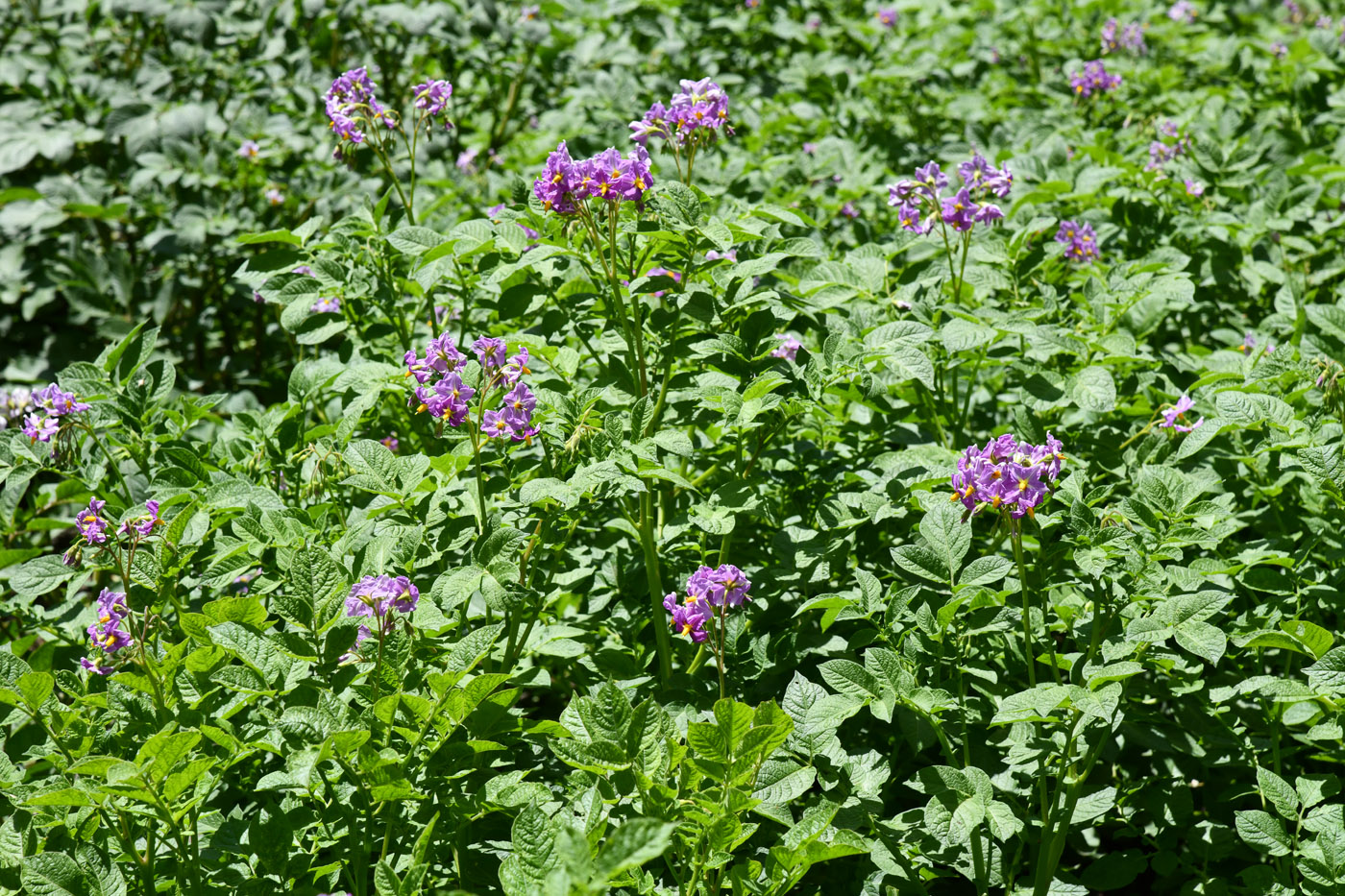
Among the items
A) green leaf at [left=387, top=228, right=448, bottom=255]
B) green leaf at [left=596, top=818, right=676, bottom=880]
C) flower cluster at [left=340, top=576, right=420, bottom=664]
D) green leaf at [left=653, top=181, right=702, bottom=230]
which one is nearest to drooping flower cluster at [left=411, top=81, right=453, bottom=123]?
green leaf at [left=387, top=228, right=448, bottom=255]

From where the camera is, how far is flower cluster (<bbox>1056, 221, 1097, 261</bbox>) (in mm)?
2506

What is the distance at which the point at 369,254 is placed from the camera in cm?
222

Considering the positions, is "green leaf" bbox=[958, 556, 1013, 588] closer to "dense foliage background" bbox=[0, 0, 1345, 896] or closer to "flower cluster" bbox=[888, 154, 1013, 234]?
"dense foliage background" bbox=[0, 0, 1345, 896]

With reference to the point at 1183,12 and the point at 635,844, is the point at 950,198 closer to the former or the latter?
the point at 635,844

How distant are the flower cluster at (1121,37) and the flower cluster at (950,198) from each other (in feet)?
6.88

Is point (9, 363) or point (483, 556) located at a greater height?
point (483, 556)

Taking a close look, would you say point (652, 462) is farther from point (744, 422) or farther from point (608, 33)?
point (608, 33)

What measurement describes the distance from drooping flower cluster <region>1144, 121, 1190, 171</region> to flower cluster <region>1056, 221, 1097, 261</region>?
47 cm

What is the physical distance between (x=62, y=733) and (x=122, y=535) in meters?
0.33

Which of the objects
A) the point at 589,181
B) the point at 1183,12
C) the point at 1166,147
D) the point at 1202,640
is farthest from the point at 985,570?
the point at 1183,12

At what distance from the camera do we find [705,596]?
1.69 m

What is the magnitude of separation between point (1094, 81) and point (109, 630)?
3328 millimetres

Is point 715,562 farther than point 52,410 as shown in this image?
Yes

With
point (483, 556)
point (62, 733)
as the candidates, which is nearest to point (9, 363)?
point (62, 733)
